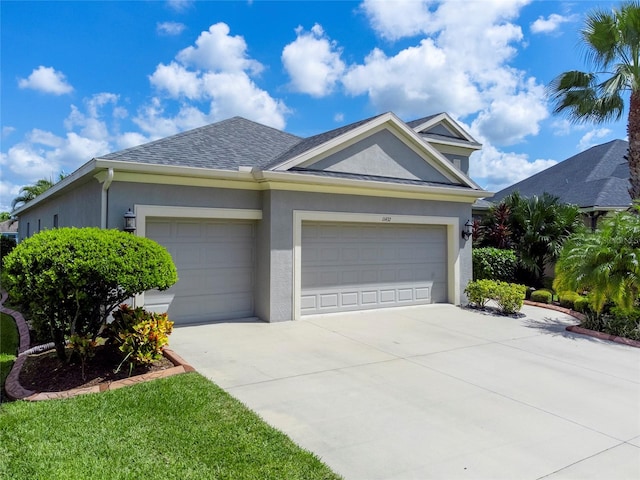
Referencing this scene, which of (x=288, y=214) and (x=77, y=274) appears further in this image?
(x=288, y=214)

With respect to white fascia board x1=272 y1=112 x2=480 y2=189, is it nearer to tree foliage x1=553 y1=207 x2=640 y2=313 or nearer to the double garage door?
the double garage door

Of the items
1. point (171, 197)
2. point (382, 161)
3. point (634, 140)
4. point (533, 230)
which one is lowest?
point (533, 230)

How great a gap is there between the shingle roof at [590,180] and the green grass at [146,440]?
17.9 meters

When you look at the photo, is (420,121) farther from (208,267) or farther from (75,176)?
(75,176)

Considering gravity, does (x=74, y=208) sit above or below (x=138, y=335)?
above

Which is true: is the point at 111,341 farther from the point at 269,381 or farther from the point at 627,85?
the point at 627,85

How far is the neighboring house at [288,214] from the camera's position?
8664 millimetres

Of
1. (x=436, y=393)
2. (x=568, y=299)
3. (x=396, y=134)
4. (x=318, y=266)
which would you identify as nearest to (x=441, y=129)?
(x=396, y=134)

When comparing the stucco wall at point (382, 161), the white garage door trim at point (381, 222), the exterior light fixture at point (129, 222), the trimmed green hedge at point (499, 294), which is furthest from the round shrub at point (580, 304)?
the exterior light fixture at point (129, 222)

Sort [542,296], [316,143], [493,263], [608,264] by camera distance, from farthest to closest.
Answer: [493,263], [542,296], [316,143], [608,264]

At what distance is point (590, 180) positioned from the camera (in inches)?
771

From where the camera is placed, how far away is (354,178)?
33.8ft

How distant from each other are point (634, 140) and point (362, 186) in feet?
32.4

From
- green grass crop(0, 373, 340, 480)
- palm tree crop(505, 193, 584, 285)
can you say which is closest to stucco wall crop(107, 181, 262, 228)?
green grass crop(0, 373, 340, 480)
